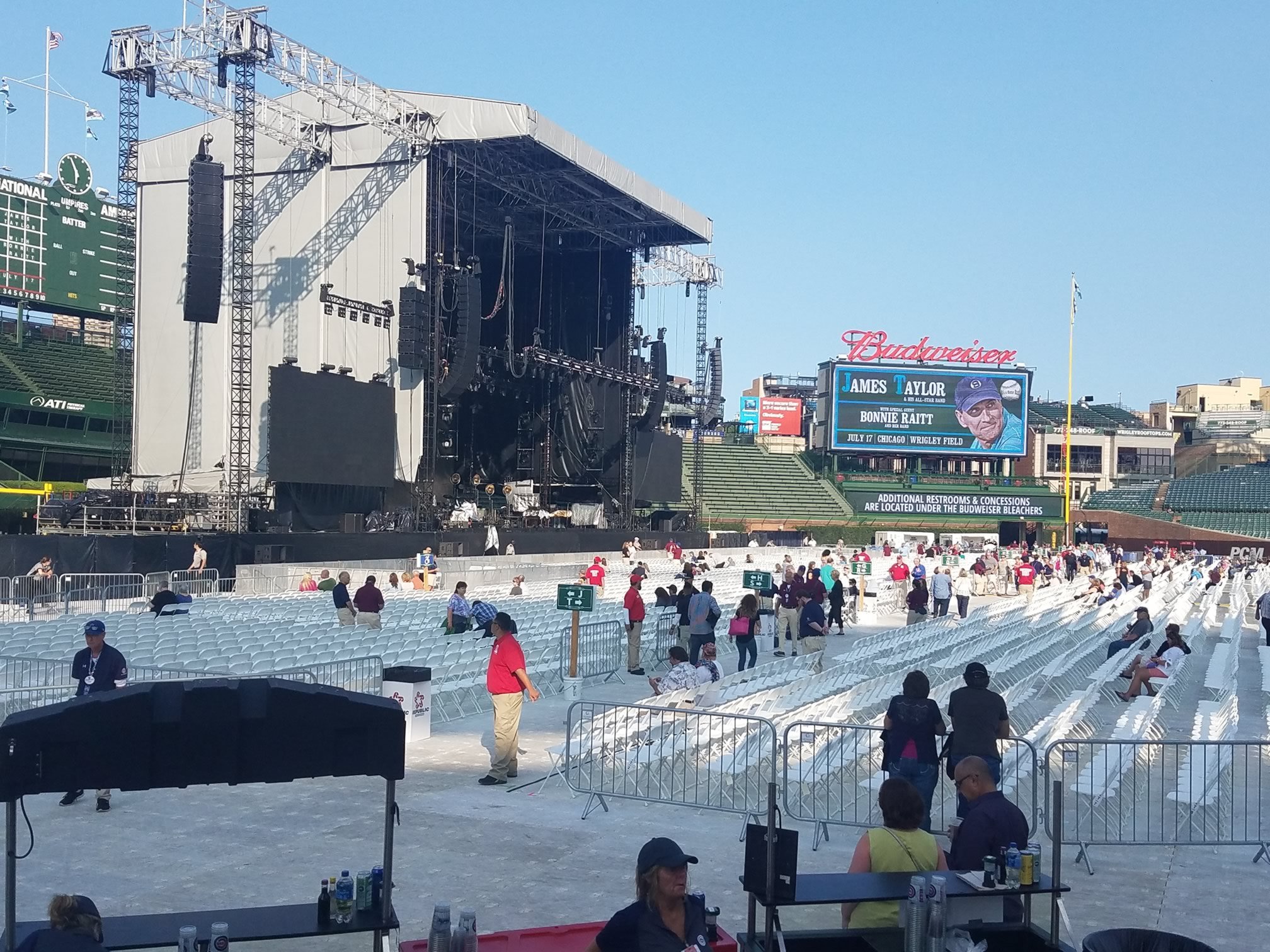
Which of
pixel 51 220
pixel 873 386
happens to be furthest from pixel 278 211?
pixel 873 386

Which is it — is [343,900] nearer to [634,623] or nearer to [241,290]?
[634,623]

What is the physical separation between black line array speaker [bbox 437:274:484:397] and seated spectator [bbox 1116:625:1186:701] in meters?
25.9

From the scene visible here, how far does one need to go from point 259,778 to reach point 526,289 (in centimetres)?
4431

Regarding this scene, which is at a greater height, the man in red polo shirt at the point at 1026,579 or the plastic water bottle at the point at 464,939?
the plastic water bottle at the point at 464,939

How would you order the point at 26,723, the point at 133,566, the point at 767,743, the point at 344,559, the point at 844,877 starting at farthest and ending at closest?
1. the point at 344,559
2. the point at 133,566
3. the point at 767,743
4. the point at 844,877
5. the point at 26,723

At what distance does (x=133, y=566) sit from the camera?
26828 mm

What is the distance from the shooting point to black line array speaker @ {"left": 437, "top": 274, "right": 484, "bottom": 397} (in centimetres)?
3722

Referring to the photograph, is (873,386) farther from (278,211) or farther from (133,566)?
(133,566)

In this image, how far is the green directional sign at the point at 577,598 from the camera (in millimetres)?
13469

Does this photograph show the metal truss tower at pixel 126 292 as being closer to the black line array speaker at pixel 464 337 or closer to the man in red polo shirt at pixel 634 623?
the black line array speaker at pixel 464 337

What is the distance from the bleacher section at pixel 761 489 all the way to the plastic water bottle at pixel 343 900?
205 feet

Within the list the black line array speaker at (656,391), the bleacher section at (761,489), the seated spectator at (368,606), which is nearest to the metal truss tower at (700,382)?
the black line array speaker at (656,391)

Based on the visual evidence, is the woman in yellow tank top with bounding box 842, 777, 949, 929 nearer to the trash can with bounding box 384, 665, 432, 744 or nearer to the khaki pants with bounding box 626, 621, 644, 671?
the trash can with bounding box 384, 665, 432, 744

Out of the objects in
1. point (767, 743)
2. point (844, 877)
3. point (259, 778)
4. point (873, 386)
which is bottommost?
point (767, 743)
